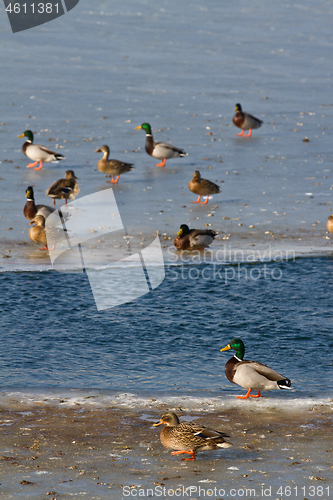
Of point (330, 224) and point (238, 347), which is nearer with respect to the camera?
point (238, 347)

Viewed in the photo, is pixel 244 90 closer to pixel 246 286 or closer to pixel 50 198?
pixel 50 198

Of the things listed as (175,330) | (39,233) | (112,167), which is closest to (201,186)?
(112,167)

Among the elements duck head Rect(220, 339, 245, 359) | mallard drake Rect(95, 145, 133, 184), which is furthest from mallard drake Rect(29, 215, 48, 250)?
duck head Rect(220, 339, 245, 359)

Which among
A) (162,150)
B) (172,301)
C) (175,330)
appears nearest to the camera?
(175,330)

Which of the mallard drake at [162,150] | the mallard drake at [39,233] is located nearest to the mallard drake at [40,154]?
the mallard drake at [162,150]

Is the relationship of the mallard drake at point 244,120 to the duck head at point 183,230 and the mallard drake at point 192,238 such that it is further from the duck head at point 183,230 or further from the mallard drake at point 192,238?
the duck head at point 183,230

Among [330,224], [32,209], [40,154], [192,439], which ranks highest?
[40,154]

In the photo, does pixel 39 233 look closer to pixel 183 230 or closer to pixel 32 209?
pixel 32 209

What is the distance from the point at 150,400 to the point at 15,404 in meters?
1.49

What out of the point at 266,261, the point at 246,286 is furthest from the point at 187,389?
the point at 266,261

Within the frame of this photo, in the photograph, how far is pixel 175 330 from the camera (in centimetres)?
965

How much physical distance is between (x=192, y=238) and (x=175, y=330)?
3.16 meters

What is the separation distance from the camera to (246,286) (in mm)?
11312

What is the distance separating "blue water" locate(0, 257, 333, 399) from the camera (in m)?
8.39
